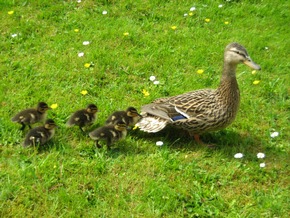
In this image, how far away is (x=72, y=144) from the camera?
4734 mm

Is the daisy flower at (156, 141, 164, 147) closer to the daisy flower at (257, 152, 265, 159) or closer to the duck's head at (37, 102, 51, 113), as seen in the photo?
the daisy flower at (257, 152, 265, 159)

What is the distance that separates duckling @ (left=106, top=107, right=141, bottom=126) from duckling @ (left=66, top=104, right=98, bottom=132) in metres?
0.18

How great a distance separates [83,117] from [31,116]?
572mm

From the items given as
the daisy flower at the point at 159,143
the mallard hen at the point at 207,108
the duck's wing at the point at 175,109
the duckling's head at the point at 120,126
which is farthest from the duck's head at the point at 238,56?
the duckling's head at the point at 120,126

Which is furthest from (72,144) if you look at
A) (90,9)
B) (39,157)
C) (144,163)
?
(90,9)

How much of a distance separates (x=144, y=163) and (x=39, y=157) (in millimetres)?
1100

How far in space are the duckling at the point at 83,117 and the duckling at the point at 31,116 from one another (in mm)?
311

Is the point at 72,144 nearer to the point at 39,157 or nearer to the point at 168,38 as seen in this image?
the point at 39,157

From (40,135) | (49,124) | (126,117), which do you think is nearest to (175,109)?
(126,117)

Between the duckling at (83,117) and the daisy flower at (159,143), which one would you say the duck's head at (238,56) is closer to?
the daisy flower at (159,143)

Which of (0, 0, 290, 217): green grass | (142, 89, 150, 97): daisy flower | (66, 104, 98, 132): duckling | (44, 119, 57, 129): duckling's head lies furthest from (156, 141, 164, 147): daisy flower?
(44, 119, 57, 129): duckling's head

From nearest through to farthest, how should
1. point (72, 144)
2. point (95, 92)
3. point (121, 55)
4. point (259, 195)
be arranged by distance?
point (259, 195)
point (72, 144)
point (95, 92)
point (121, 55)

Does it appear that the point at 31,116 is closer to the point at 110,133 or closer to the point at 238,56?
the point at 110,133

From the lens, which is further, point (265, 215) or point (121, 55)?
point (121, 55)
